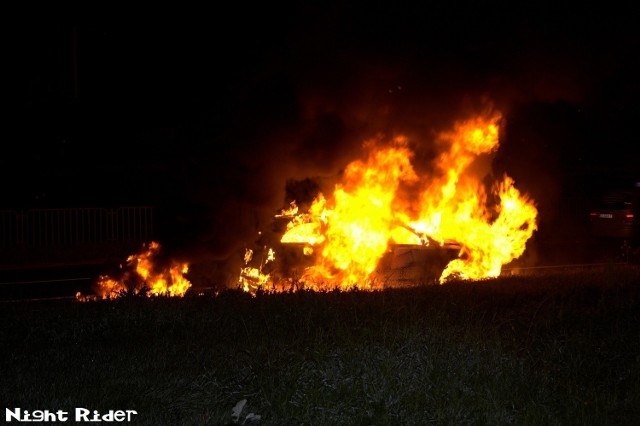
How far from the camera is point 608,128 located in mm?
25812

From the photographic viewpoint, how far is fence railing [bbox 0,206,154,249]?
728 inches

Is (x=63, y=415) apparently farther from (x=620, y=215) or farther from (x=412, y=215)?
(x=620, y=215)

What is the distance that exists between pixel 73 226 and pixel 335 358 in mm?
14974

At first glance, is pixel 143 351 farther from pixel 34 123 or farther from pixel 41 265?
pixel 34 123

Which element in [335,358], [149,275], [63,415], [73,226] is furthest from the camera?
[73,226]

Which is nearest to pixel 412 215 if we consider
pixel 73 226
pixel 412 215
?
pixel 412 215

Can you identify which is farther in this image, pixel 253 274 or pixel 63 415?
pixel 253 274

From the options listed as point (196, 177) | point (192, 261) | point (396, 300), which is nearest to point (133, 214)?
point (196, 177)

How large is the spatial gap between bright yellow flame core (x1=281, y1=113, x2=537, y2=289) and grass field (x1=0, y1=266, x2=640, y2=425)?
101 inches

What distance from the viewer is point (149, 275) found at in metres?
11.3

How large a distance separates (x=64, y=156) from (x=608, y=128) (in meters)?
18.9

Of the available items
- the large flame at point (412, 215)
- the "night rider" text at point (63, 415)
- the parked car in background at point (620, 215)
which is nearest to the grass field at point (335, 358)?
the "night rider" text at point (63, 415)

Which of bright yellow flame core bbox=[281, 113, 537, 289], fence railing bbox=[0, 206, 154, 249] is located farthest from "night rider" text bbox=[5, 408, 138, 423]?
fence railing bbox=[0, 206, 154, 249]

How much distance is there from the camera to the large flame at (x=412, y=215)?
11.2m
